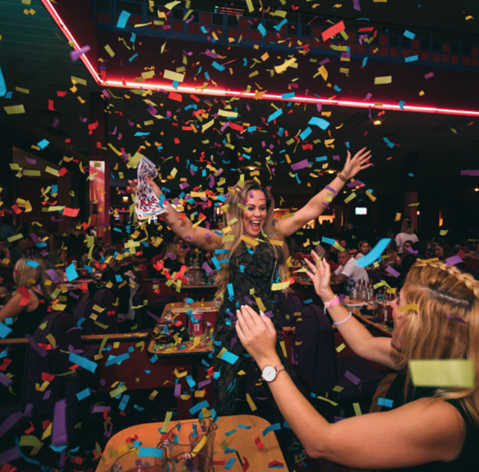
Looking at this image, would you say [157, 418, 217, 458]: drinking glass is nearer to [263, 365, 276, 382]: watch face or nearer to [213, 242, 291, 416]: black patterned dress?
[263, 365, 276, 382]: watch face

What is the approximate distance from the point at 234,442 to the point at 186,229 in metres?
1.08

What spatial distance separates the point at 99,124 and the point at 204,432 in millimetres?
6177

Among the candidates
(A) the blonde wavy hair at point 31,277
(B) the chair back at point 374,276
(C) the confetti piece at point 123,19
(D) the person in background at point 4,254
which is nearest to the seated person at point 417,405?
(C) the confetti piece at point 123,19

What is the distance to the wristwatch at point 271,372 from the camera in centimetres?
96

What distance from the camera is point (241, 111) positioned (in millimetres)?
→ 6895

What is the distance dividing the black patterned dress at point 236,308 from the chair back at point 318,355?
0.59 meters

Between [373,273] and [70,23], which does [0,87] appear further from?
[373,273]

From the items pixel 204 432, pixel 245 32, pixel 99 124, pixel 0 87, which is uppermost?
pixel 245 32

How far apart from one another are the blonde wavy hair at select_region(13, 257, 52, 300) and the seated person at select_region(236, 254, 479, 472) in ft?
9.22

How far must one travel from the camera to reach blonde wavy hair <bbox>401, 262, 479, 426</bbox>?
90 centimetres

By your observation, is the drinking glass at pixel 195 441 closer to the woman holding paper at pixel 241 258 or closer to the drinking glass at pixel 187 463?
Result: the drinking glass at pixel 187 463

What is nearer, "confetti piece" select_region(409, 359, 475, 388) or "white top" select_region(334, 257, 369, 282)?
"confetti piece" select_region(409, 359, 475, 388)

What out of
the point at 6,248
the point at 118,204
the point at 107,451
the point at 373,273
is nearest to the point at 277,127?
the point at 373,273

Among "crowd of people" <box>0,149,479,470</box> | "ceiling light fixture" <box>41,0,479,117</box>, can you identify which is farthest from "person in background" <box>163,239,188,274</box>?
"ceiling light fixture" <box>41,0,479,117</box>
